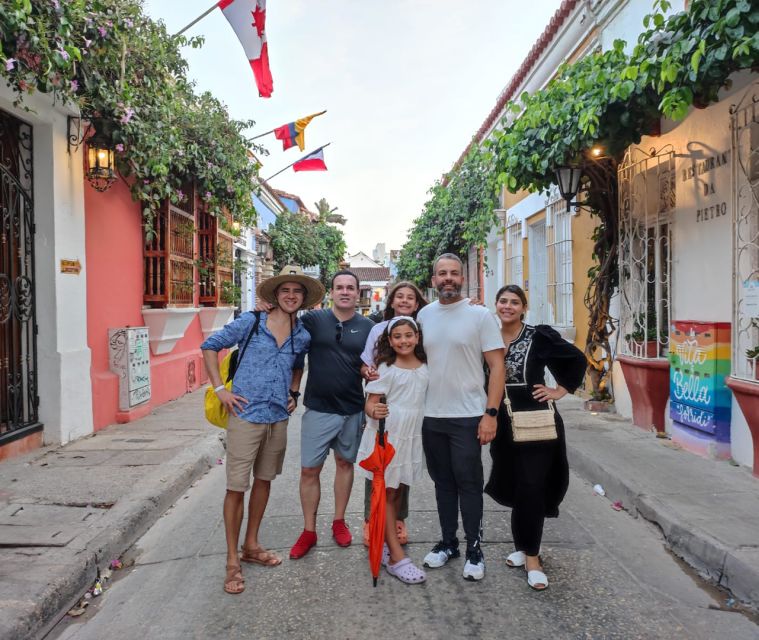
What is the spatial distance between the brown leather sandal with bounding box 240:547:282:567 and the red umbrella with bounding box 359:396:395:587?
592mm

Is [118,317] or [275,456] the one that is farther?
[118,317]

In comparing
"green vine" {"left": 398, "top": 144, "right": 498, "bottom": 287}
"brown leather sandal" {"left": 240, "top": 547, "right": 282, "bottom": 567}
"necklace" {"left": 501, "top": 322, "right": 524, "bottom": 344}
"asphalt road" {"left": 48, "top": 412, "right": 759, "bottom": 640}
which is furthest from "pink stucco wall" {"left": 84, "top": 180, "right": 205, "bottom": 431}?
"green vine" {"left": 398, "top": 144, "right": 498, "bottom": 287}

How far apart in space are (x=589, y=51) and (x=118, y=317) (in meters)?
7.81

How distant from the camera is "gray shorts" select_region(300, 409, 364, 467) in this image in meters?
3.83

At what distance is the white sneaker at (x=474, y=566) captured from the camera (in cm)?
339

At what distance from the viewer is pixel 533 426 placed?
334 cm

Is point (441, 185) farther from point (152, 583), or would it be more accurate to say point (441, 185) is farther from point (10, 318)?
point (152, 583)

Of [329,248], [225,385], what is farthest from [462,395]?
[329,248]

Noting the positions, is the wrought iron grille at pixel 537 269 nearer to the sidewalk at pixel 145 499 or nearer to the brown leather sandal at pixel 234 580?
the sidewalk at pixel 145 499

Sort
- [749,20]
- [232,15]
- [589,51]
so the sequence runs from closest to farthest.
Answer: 1. [749,20]
2. [232,15]
3. [589,51]

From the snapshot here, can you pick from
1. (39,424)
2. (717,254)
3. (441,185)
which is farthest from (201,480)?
(441,185)

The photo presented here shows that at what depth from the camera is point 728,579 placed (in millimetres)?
3428

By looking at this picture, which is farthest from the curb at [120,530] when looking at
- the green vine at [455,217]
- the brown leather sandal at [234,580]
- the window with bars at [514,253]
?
the window with bars at [514,253]

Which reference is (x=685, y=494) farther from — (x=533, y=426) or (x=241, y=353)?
(x=241, y=353)
